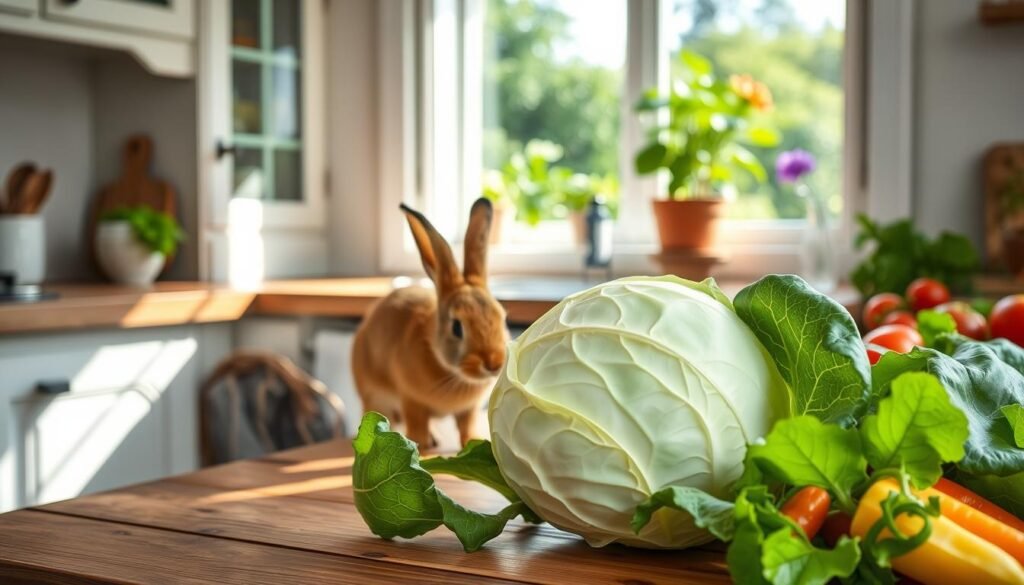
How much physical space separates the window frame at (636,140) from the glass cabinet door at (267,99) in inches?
9.4

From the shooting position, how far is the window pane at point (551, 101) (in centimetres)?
306

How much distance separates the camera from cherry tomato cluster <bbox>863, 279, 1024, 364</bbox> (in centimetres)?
93

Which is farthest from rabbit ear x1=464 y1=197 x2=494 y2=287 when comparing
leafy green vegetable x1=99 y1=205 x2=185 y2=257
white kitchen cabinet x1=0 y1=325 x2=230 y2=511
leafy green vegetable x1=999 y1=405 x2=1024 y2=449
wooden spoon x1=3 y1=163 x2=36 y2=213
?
leafy green vegetable x1=99 y1=205 x2=185 y2=257

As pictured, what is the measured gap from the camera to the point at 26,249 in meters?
2.43

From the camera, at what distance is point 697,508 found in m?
0.50

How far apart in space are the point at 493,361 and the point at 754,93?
1944 millimetres

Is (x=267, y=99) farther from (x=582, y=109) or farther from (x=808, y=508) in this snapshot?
(x=808, y=508)

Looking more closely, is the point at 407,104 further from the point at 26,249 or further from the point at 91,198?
the point at 26,249

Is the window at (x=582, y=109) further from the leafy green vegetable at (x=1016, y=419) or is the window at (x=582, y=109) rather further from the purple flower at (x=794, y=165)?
the leafy green vegetable at (x=1016, y=419)

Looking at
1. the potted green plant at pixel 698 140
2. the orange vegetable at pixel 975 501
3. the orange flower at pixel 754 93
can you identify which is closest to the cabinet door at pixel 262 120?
the potted green plant at pixel 698 140

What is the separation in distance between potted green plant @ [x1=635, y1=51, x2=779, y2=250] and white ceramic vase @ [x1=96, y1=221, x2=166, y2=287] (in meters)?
1.20

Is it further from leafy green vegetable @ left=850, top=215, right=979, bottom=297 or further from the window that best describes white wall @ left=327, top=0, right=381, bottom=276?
leafy green vegetable @ left=850, top=215, right=979, bottom=297

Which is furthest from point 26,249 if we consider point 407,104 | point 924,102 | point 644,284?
point 644,284

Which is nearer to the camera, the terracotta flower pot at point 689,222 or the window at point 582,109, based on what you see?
the terracotta flower pot at point 689,222
